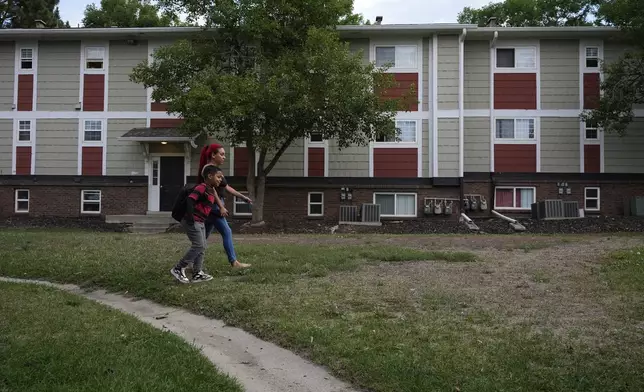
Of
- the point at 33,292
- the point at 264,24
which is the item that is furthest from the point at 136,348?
the point at 264,24

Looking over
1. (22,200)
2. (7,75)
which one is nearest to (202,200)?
(22,200)

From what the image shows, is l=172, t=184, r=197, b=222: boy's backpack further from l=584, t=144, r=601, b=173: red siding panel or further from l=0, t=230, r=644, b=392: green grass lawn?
l=584, t=144, r=601, b=173: red siding panel

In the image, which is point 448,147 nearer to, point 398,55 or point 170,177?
point 398,55

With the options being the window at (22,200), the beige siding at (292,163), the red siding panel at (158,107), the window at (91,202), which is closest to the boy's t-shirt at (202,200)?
the beige siding at (292,163)

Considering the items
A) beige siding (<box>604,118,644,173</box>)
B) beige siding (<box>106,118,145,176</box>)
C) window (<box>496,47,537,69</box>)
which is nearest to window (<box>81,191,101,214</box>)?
beige siding (<box>106,118,145,176</box>)

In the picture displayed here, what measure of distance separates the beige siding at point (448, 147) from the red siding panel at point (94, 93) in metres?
13.0

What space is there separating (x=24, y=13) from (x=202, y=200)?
108 ft

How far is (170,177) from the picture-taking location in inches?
833

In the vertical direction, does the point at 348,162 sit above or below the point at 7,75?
below

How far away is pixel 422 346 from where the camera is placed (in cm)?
463

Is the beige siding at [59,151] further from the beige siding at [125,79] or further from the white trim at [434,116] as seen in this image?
the white trim at [434,116]

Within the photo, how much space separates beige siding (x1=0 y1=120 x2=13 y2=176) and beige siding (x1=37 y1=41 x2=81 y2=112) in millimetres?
1432

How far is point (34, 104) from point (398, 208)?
1473 cm

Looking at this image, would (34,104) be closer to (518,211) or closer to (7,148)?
(7,148)
